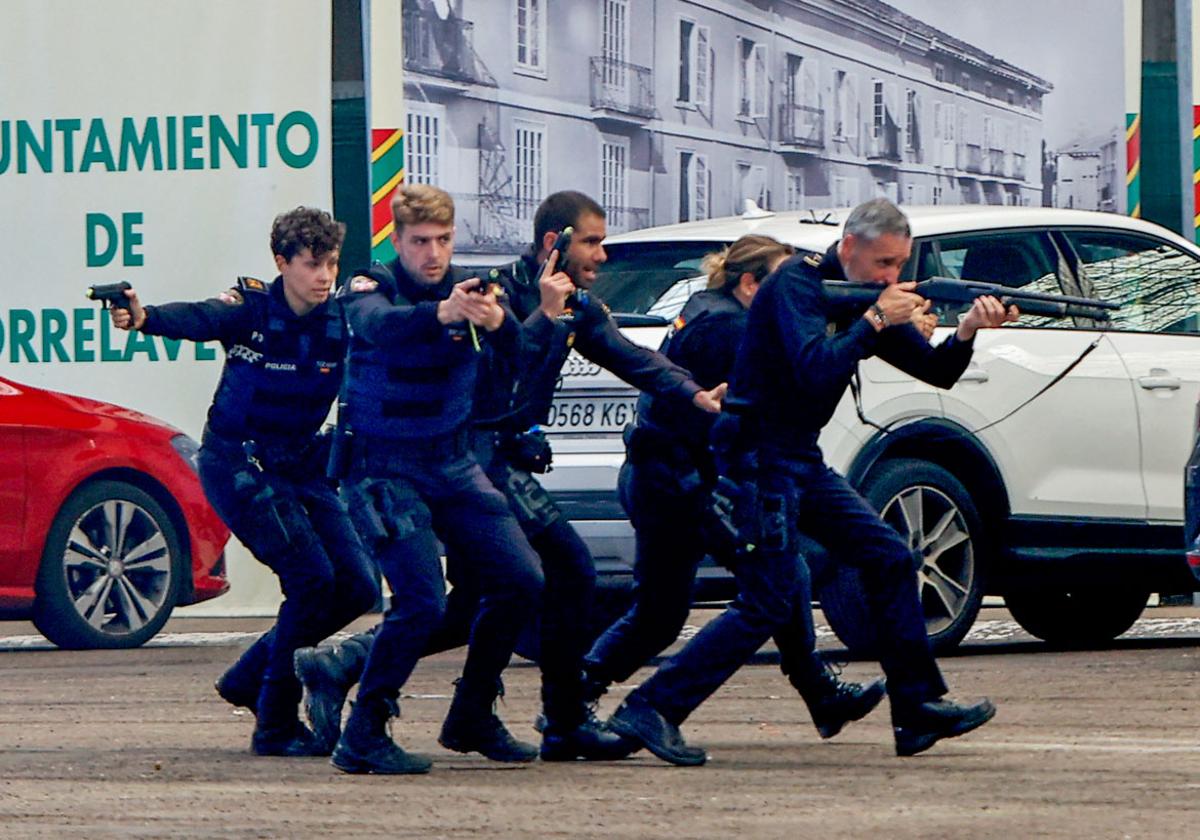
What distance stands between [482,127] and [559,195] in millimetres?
6838

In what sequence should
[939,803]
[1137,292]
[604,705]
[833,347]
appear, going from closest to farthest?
[939,803]
[833,347]
[604,705]
[1137,292]

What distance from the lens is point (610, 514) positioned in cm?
1127

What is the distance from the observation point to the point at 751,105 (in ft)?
51.7

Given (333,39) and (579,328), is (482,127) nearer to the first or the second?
(333,39)

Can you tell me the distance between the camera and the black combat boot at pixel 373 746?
840 cm

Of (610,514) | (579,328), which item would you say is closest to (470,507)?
(579,328)

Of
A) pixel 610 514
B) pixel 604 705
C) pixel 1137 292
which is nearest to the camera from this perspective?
pixel 604 705

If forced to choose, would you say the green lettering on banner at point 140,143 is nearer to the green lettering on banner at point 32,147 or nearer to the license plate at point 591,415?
the green lettering on banner at point 32,147

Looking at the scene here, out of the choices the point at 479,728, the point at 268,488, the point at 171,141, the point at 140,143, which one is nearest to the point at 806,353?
the point at 479,728

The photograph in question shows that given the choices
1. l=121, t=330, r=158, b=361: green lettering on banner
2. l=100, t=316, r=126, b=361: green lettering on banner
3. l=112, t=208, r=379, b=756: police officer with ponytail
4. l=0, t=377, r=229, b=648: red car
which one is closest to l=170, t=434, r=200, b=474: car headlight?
l=0, t=377, r=229, b=648: red car

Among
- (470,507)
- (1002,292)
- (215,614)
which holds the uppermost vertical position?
(1002,292)

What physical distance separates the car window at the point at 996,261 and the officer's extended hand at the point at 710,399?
305 centimetres

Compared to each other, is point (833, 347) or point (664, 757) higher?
point (833, 347)

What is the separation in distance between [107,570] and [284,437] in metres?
4.75
